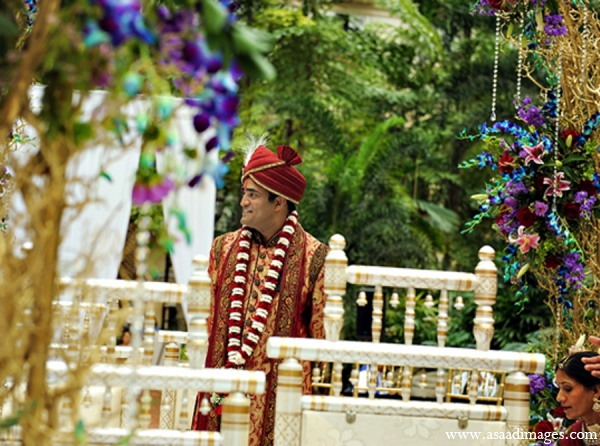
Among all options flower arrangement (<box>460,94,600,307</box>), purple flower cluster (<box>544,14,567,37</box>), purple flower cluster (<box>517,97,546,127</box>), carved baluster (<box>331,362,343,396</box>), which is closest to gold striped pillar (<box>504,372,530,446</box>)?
carved baluster (<box>331,362,343,396</box>)

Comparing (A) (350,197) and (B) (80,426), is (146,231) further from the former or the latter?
(A) (350,197)

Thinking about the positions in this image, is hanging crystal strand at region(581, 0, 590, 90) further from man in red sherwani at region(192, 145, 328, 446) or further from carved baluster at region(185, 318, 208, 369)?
carved baluster at region(185, 318, 208, 369)

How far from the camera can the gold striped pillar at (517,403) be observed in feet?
8.48

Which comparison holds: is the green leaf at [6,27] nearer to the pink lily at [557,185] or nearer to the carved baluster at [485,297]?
the carved baluster at [485,297]

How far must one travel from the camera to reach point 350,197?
941cm

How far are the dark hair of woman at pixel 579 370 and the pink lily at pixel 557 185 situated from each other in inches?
31.8

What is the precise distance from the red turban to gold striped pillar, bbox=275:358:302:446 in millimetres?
1247

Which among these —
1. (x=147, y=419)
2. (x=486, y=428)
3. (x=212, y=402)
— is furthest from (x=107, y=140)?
(x=212, y=402)

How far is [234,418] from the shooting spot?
7.65 ft

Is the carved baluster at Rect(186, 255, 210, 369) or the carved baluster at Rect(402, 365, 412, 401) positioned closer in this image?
the carved baluster at Rect(186, 255, 210, 369)

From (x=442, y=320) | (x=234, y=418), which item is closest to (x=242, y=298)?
(x=442, y=320)

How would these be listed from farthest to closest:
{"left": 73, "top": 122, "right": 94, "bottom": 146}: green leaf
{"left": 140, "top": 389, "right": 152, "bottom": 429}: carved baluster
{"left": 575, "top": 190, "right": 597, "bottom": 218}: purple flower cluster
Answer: {"left": 575, "top": 190, "right": 597, "bottom": 218}: purple flower cluster, {"left": 140, "top": 389, "right": 152, "bottom": 429}: carved baluster, {"left": 73, "top": 122, "right": 94, "bottom": 146}: green leaf

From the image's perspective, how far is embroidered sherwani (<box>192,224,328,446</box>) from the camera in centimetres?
345

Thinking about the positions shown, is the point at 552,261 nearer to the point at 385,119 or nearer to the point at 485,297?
the point at 485,297
